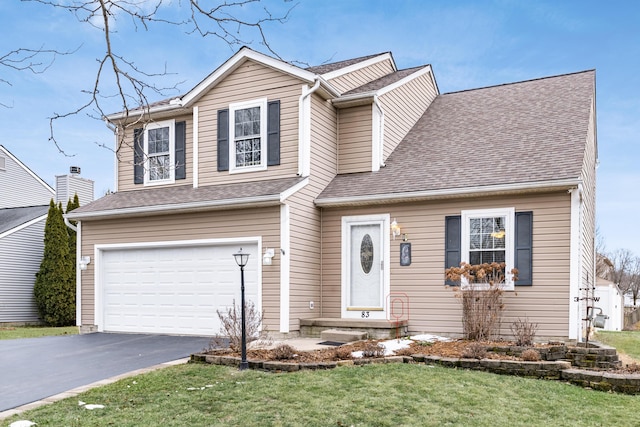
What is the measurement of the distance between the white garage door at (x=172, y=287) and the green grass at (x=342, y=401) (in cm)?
428

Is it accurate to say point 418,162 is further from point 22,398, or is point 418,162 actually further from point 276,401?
point 22,398

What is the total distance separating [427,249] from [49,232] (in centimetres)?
1400

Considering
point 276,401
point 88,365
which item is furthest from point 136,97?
point 88,365

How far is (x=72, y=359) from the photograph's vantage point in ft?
28.6

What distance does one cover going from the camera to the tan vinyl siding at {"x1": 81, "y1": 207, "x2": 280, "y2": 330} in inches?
425

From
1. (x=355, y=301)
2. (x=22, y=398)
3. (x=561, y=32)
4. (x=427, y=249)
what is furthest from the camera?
(x=561, y=32)

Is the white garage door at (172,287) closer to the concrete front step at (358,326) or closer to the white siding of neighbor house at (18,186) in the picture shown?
the concrete front step at (358,326)

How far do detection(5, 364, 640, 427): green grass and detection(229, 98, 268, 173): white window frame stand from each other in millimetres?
5757

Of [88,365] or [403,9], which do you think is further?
[88,365]

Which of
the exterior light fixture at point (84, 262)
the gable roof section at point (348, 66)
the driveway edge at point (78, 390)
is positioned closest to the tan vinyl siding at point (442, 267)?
the gable roof section at point (348, 66)

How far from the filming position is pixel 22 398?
613 centimetres

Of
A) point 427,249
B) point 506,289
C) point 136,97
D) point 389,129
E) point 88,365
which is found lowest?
point 88,365

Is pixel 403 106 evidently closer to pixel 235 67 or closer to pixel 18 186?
pixel 235 67

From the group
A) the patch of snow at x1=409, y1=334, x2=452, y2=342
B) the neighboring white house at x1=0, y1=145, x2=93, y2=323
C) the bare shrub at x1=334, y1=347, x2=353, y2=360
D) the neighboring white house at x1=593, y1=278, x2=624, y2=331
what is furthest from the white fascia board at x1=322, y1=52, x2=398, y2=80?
the neighboring white house at x1=0, y1=145, x2=93, y2=323
